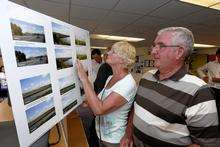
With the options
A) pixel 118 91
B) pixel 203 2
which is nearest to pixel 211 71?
pixel 203 2

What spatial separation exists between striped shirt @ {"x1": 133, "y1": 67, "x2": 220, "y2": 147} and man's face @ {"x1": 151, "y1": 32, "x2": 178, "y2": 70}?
0.09 m

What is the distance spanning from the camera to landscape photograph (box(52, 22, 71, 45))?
1.25 m

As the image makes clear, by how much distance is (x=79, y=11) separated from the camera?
3.65 metres

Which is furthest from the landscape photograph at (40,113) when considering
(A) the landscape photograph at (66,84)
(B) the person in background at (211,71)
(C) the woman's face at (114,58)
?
(B) the person in background at (211,71)

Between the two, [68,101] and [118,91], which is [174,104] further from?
[68,101]

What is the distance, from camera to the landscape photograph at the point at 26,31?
87cm

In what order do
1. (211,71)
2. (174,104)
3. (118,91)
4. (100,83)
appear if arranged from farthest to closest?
(211,71) < (100,83) < (118,91) < (174,104)

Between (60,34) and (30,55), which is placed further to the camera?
(60,34)

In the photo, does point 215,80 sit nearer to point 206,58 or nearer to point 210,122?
point 210,122

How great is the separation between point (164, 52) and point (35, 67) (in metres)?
0.80

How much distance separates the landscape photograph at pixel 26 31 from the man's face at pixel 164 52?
0.73 m

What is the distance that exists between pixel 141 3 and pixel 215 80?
1511 mm

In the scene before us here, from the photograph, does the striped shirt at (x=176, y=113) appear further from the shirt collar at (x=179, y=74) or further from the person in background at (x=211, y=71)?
the person in background at (x=211, y=71)

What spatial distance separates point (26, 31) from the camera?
95 cm
